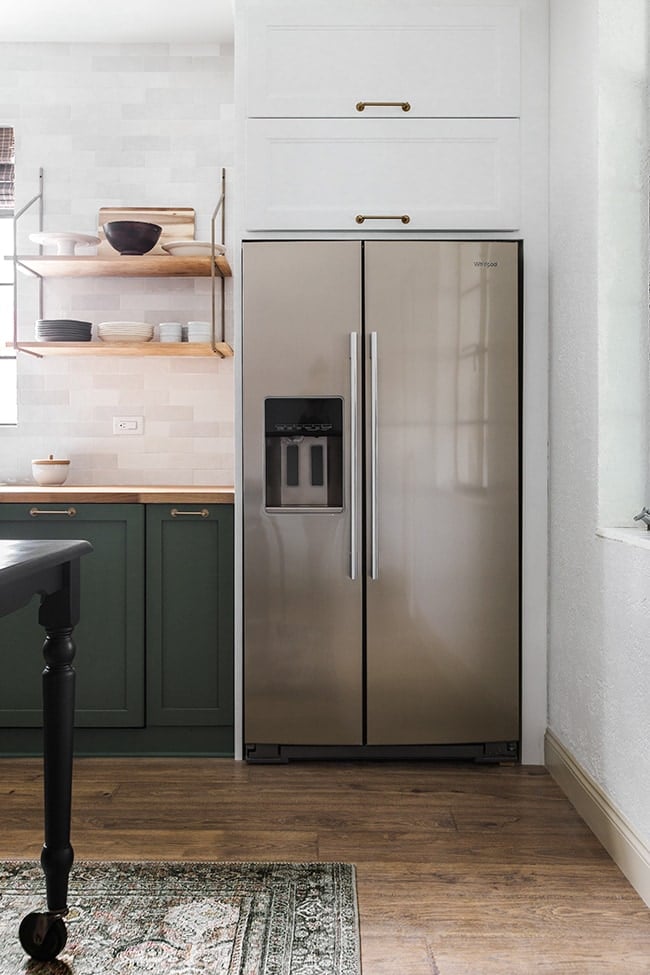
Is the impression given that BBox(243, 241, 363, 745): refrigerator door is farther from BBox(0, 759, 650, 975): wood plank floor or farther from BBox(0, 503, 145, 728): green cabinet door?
BBox(0, 503, 145, 728): green cabinet door

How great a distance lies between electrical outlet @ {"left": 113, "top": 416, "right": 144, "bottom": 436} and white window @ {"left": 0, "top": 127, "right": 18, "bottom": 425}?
0.47m

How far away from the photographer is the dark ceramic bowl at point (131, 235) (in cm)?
346

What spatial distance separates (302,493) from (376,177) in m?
1.15

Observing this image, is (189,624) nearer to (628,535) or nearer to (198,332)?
(198,332)

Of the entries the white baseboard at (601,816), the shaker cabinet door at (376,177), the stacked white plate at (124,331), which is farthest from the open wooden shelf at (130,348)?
the white baseboard at (601,816)

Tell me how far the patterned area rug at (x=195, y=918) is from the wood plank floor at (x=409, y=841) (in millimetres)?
77

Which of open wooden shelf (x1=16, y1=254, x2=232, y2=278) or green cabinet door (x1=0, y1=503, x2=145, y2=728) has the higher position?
open wooden shelf (x1=16, y1=254, x2=232, y2=278)

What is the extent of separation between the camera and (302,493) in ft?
10.2

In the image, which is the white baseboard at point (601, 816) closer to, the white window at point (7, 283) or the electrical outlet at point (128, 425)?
the electrical outlet at point (128, 425)

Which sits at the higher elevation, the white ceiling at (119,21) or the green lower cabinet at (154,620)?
the white ceiling at (119,21)

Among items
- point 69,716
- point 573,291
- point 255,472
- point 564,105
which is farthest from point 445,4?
point 69,716

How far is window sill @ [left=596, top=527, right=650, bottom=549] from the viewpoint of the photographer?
2228 mm

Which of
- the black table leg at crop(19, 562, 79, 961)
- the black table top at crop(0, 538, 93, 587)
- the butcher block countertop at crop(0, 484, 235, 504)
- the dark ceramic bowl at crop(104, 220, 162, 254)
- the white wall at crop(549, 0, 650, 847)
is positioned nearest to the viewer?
the black table top at crop(0, 538, 93, 587)

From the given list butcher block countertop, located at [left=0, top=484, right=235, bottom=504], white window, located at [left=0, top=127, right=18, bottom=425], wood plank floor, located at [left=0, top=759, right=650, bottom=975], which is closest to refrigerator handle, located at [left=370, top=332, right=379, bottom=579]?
butcher block countertop, located at [left=0, top=484, right=235, bottom=504]
